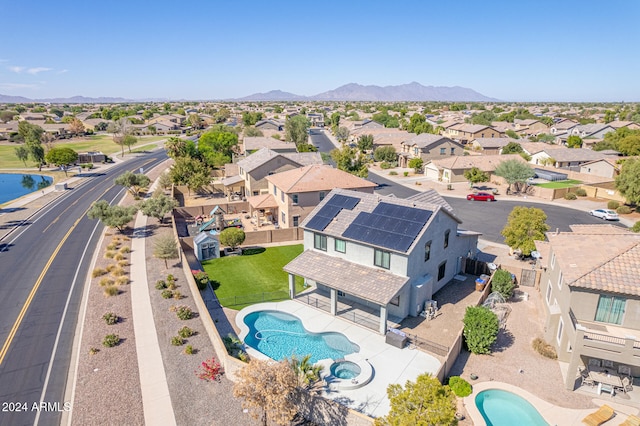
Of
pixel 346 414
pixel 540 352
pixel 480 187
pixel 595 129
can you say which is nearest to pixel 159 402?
pixel 346 414

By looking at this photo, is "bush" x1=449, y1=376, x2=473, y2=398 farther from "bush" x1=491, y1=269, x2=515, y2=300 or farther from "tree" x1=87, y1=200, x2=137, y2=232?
"tree" x1=87, y1=200, x2=137, y2=232

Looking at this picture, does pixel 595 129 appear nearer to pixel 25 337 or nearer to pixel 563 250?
pixel 563 250

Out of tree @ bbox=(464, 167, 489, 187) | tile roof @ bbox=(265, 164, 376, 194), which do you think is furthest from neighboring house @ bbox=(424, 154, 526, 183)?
tile roof @ bbox=(265, 164, 376, 194)

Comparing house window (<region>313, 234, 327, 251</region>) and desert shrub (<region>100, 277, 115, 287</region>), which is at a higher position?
house window (<region>313, 234, 327, 251</region>)

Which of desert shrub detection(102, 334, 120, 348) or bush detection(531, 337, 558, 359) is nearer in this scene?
bush detection(531, 337, 558, 359)

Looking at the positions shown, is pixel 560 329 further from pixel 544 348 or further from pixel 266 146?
pixel 266 146

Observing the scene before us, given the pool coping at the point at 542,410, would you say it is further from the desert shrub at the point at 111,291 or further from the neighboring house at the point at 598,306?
the desert shrub at the point at 111,291
